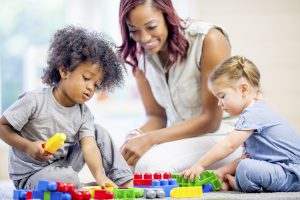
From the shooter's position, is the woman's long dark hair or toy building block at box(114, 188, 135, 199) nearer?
toy building block at box(114, 188, 135, 199)

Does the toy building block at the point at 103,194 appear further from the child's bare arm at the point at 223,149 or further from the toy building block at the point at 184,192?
the child's bare arm at the point at 223,149

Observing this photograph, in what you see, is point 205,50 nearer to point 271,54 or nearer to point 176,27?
point 176,27

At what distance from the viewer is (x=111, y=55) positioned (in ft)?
6.37

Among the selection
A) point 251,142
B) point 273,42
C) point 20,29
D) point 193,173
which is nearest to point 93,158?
point 193,173

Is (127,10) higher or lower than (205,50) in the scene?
higher

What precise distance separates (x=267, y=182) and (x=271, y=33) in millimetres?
1797

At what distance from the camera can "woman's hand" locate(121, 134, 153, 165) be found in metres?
2.22

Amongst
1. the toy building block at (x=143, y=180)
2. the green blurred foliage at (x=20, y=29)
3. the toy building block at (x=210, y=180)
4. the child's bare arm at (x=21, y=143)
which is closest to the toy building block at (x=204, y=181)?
the toy building block at (x=210, y=180)

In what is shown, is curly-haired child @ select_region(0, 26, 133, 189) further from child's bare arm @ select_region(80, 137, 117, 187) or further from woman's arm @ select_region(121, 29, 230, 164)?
woman's arm @ select_region(121, 29, 230, 164)

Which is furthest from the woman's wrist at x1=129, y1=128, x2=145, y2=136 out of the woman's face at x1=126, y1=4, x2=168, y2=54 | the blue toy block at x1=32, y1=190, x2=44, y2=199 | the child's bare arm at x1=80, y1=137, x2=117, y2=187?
the blue toy block at x1=32, y1=190, x2=44, y2=199

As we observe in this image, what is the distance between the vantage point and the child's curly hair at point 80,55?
188 cm

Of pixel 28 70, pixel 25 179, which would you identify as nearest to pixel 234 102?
pixel 25 179

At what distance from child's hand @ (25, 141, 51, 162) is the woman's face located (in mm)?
651

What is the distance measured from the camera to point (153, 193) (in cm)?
163
